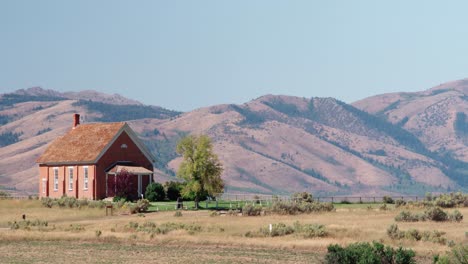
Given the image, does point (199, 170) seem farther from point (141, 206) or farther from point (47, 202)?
point (47, 202)

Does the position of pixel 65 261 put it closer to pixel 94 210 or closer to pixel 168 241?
pixel 168 241

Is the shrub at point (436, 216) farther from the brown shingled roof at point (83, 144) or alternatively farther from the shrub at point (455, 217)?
the brown shingled roof at point (83, 144)

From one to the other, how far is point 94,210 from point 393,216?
24789mm

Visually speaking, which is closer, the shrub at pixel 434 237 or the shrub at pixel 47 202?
the shrub at pixel 434 237

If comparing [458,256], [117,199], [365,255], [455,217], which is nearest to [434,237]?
[455,217]

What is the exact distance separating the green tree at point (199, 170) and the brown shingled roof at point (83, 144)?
9.30 meters

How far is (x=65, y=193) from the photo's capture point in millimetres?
97938

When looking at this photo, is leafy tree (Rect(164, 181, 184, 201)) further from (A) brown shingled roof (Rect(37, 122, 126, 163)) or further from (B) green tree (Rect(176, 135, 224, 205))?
(A) brown shingled roof (Rect(37, 122, 126, 163))

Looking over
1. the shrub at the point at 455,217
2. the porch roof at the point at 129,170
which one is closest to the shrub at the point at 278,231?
the shrub at the point at 455,217

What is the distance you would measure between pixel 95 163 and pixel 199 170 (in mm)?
11371

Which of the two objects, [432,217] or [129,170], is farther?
[129,170]

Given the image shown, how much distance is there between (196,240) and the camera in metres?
52.8

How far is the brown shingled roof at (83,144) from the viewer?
96.3 meters

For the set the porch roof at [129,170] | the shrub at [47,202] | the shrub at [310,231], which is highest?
the porch roof at [129,170]
